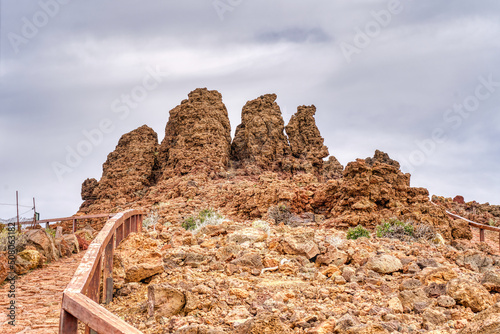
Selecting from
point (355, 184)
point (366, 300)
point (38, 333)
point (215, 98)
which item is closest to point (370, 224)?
point (355, 184)

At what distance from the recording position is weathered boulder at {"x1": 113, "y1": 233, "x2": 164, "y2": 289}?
5.44m

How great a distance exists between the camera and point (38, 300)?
4.95 meters

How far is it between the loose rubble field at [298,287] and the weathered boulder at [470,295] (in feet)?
0.03

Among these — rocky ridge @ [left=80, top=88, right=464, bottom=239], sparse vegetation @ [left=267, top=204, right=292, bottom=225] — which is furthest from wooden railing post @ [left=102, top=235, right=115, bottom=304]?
sparse vegetation @ [left=267, top=204, right=292, bottom=225]

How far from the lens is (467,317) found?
4.17 metres

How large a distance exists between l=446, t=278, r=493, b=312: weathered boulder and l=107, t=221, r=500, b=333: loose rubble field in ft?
0.03

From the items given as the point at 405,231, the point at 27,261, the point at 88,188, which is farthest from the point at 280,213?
the point at 88,188

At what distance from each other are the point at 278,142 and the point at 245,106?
3.43 m

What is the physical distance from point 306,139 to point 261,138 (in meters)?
2.88

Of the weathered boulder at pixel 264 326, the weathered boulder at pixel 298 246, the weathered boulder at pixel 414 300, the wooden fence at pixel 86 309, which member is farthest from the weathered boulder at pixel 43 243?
the weathered boulder at pixel 414 300

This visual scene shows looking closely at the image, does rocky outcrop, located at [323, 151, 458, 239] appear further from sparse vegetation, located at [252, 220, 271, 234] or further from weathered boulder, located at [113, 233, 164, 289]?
weathered boulder, located at [113, 233, 164, 289]

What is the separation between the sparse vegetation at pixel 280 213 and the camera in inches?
487

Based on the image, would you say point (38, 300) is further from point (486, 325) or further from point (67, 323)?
point (486, 325)

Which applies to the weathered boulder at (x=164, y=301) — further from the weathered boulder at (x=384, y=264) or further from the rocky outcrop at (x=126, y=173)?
the rocky outcrop at (x=126, y=173)
